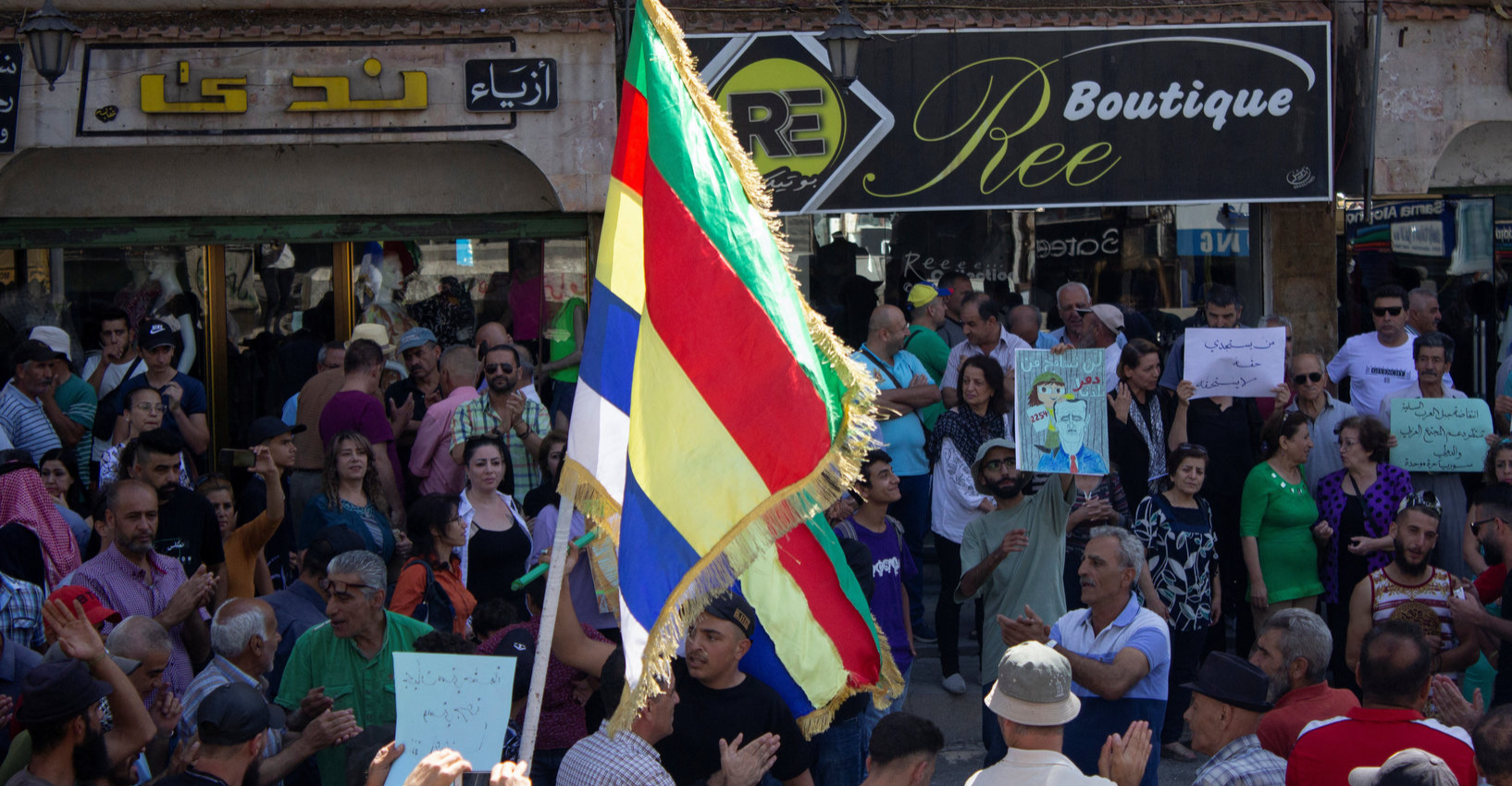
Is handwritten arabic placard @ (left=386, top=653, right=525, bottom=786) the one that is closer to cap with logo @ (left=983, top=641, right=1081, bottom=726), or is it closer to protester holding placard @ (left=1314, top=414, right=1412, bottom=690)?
cap with logo @ (left=983, top=641, right=1081, bottom=726)

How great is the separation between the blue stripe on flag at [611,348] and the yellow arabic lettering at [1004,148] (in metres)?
6.88

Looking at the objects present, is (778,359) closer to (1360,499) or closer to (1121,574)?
(1121,574)

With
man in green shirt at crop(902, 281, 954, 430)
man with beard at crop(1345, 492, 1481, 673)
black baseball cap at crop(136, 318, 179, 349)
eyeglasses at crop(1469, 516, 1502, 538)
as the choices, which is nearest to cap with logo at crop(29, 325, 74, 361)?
black baseball cap at crop(136, 318, 179, 349)

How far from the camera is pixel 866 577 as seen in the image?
22.0 feet

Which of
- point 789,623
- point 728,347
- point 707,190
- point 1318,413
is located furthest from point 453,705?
point 1318,413

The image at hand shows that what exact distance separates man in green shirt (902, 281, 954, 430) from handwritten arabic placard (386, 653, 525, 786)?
221 inches

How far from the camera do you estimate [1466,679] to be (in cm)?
736

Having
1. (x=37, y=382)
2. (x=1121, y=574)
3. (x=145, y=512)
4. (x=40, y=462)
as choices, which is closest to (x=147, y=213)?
(x=37, y=382)

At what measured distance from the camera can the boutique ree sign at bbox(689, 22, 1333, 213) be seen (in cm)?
1107

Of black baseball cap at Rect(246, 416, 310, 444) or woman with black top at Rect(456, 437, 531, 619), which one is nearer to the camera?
woman with black top at Rect(456, 437, 531, 619)

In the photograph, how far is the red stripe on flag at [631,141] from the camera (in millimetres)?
4492

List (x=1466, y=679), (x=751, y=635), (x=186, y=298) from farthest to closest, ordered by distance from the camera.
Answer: (x=186, y=298) < (x=1466, y=679) < (x=751, y=635)

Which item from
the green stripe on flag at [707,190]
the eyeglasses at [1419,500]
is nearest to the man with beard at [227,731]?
the green stripe on flag at [707,190]

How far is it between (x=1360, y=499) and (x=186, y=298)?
8.86m
